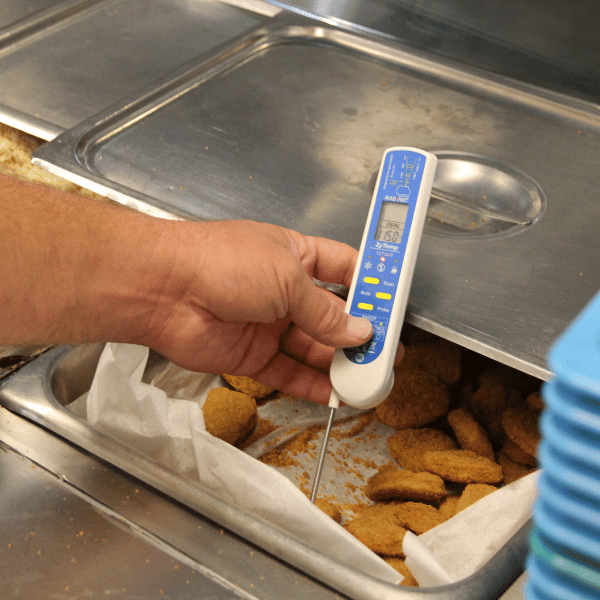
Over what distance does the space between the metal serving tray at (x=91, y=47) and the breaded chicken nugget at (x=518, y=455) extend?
903 mm

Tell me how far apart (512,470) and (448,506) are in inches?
5.6

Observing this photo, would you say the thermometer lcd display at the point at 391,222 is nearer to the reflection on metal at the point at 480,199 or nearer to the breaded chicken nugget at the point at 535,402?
the reflection on metal at the point at 480,199

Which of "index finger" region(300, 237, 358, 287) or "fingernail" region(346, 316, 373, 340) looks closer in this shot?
"fingernail" region(346, 316, 373, 340)

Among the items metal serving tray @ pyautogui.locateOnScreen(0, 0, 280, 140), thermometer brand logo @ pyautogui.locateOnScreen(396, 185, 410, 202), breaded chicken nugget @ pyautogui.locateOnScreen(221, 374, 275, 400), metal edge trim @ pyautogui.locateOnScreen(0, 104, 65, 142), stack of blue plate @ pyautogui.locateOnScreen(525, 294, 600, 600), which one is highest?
stack of blue plate @ pyautogui.locateOnScreen(525, 294, 600, 600)

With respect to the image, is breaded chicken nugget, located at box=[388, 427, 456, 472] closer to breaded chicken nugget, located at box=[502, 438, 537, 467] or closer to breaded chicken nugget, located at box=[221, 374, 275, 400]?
breaded chicken nugget, located at box=[502, 438, 537, 467]

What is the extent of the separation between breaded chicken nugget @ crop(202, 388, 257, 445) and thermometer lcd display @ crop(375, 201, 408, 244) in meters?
0.36

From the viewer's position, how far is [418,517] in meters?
0.88

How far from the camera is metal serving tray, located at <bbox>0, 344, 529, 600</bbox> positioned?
0.64 meters

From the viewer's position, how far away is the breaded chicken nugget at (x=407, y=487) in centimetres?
90

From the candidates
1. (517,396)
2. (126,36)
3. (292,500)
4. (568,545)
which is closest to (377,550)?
(292,500)

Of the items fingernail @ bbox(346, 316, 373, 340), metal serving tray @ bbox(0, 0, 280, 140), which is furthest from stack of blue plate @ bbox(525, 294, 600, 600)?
metal serving tray @ bbox(0, 0, 280, 140)

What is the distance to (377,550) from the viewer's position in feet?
2.68

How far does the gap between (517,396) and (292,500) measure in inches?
19.9

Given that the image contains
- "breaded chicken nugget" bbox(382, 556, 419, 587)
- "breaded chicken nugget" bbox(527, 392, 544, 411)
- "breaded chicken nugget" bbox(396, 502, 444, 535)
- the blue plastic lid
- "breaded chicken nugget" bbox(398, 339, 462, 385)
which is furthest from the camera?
"breaded chicken nugget" bbox(398, 339, 462, 385)
